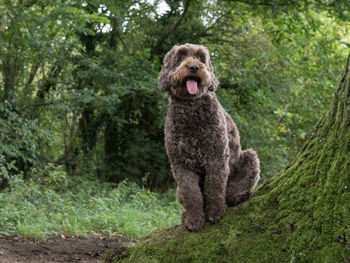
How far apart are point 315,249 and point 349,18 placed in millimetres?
9400

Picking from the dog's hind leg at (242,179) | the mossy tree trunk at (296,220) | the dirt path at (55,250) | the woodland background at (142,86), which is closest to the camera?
the mossy tree trunk at (296,220)

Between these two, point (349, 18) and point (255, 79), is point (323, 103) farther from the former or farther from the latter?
point (349, 18)

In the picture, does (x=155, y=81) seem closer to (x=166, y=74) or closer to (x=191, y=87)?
(x=166, y=74)

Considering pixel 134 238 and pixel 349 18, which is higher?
pixel 349 18

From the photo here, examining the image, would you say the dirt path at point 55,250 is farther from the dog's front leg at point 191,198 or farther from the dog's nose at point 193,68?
the dog's nose at point 193,68

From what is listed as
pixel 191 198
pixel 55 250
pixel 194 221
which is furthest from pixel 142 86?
pixel 194 221

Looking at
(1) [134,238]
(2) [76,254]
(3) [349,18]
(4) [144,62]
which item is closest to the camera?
(2) [76,254]

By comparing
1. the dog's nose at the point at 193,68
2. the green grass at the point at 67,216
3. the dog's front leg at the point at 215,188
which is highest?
the dog's nose at the point at 193,68

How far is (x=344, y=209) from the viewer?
2.76 m

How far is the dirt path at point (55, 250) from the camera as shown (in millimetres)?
5160

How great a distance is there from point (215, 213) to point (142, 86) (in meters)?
8.42

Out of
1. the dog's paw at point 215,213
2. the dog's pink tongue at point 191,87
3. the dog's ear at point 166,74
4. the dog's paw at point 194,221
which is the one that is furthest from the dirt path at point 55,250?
the dog's pink tongue at point 191,87

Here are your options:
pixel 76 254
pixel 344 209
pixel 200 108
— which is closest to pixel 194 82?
pixel 200 108

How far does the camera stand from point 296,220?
304 cm
